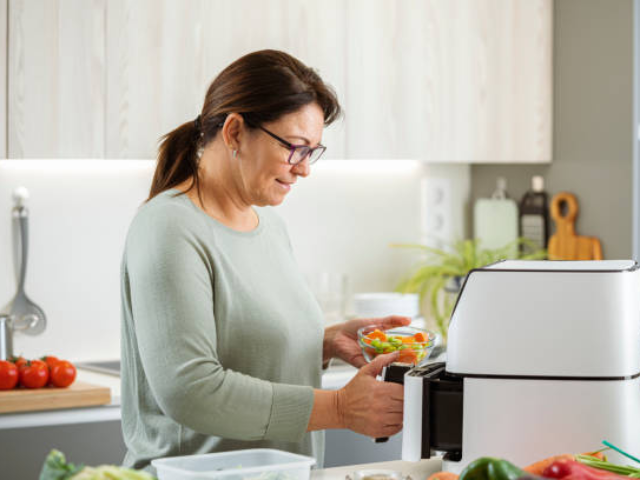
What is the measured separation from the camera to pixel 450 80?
120 inches

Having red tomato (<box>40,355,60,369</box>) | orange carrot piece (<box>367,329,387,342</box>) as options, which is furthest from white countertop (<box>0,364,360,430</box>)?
orange carrot piece (<box>367,329,387,342</box>)

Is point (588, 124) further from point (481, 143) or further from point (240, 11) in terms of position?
point (240, 11)

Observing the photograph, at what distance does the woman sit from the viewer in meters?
1.49

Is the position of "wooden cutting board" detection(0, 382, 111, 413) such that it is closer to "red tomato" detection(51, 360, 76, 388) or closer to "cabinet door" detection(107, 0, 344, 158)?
"red tomato" detection(51, 360, 76, 388)

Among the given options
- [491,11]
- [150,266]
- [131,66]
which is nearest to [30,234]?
[131,66]

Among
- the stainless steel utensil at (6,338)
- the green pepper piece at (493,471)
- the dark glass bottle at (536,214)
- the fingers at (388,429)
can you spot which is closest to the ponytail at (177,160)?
the fingers at (388,429)

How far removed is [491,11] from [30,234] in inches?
66.0

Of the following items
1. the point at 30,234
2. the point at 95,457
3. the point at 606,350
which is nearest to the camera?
the point at 606,350

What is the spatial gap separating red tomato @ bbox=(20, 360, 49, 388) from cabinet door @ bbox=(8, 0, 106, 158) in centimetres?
55

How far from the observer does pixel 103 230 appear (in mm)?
2816

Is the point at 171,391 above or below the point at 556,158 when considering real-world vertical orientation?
below

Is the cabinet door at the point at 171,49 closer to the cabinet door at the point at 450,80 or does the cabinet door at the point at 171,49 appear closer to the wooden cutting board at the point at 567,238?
the cabinet door at the point at 450,80

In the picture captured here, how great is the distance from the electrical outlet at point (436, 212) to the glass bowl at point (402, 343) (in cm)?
171

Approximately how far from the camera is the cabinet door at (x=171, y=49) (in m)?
2.52
